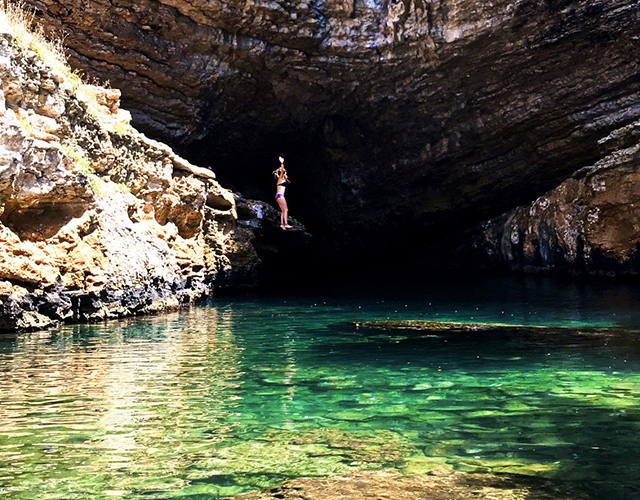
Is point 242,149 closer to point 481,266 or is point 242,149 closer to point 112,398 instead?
point 481,266

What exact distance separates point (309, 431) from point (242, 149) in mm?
21459

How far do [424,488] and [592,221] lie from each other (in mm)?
18140

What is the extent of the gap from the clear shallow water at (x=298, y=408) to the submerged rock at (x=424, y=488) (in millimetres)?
120

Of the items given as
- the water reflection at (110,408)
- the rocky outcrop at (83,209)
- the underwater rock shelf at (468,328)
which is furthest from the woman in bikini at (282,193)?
the water reflection at (110,408)

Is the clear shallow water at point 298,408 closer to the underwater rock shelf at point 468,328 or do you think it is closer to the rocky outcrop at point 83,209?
the underwater rock shelf at point 468,328

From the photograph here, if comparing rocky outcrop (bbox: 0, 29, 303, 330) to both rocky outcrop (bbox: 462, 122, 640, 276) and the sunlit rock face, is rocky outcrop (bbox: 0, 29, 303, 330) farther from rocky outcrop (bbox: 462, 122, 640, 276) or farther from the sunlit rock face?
rocky outcrop (bbox: 462, 122, 640, 276)

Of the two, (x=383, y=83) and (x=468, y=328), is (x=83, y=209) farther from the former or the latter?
(x=383, y=83)

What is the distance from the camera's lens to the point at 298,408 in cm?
450

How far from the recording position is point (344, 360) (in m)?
6.48

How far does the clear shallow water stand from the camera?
126 inches

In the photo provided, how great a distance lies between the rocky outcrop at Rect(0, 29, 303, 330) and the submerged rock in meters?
7.09

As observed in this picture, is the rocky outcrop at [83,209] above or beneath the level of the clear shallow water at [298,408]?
above

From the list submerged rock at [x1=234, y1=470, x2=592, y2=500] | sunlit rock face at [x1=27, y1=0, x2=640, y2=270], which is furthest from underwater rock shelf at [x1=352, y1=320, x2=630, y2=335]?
sunlit rock face at [x1=27, y1=0, x2=640, y2=270]

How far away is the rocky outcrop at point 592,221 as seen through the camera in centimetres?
1795
